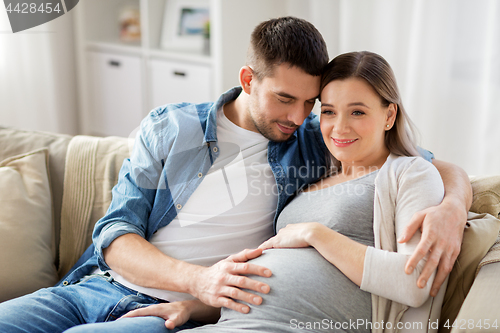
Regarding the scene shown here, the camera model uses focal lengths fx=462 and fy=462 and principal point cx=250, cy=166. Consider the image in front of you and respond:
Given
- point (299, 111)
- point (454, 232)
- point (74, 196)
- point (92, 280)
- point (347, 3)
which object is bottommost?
point (92, 280)

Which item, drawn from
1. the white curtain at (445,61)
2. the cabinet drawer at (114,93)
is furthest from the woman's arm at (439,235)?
the cabinet drawer at (114,93)

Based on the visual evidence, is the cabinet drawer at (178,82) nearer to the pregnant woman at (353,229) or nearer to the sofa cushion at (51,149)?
the sofa cushion at (51,149)

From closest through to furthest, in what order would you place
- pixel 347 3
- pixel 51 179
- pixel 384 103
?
1. pixel 384 103
2. pixel 51 179
3. pixel 347 3

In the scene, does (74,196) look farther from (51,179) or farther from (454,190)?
(454,190)

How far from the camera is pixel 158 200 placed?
4.64 ft

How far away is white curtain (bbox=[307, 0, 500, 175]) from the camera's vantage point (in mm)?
2158

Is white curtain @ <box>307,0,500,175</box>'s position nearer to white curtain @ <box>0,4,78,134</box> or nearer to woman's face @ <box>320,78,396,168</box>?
woman's face @ <box>320,78,396,168</box>

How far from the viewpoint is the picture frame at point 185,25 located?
2861mm

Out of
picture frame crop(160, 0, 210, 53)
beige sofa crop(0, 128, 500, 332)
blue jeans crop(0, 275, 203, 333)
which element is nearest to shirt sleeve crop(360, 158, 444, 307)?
beige sofa crop(0, 128, 500, 332)

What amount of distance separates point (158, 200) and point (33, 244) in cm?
43

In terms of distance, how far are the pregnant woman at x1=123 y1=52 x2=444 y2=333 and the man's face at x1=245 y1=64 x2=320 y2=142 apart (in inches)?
2.5

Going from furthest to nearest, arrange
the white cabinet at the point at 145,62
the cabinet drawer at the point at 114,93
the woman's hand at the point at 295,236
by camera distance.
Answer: the cabinet drawer at the point at 114,93 < the white cabinet at the point at 145,62 < the woman's hand at the point at 295,236

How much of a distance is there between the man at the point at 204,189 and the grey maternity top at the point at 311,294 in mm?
103

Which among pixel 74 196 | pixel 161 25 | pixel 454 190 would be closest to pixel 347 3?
pixel 161 25
